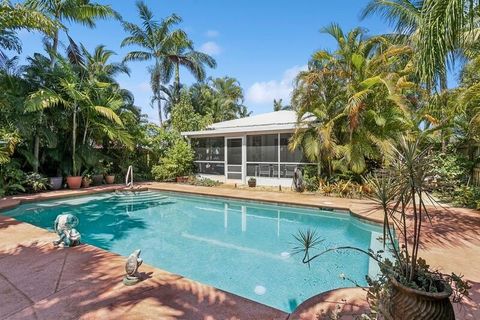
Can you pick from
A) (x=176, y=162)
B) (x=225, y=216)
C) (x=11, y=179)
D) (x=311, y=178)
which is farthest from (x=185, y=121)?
(x=225, y=216)

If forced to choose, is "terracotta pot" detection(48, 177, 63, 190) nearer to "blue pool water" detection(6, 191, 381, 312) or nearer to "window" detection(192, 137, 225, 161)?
"blue pool water" detection(6, 191, 381, 312)

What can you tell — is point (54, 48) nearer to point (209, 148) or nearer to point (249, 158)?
point (209, 148)

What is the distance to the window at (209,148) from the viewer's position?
51.2 feet

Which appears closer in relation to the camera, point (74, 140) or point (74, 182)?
point (74, 140)

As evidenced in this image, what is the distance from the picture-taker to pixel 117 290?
364 centimetres

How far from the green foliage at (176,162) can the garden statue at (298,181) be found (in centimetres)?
616

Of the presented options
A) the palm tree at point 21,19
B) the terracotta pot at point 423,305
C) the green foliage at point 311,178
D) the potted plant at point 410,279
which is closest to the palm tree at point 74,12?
the palm tree at point 21,19

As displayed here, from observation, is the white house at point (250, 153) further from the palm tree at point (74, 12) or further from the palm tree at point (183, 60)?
the palm tree at point (183, 60)

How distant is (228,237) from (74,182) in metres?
9.16

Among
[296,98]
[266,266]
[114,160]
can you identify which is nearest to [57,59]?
[114,160]

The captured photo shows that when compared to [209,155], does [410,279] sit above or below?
below

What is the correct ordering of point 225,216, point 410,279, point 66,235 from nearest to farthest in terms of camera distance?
point 410,279
point 66,235
point 225,216

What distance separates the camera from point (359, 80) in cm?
1051

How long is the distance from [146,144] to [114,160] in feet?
6.26
